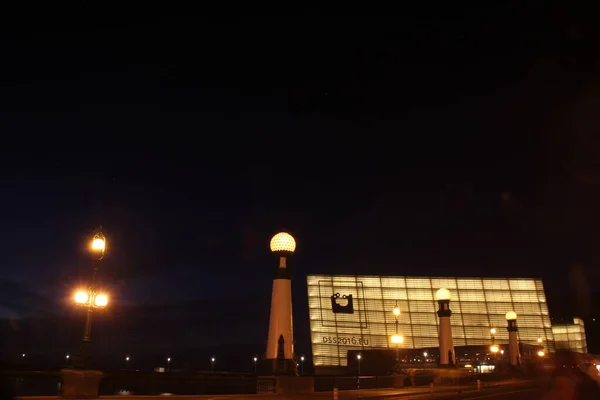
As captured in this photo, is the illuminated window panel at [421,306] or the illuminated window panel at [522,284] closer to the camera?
the illuminated window panel at [421,306]

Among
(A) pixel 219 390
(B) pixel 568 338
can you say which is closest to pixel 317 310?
(A) pixel 219 390

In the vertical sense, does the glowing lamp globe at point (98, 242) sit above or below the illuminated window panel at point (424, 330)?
below

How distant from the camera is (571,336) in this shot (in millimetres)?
98688

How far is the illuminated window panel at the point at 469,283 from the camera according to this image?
77188 millimetres

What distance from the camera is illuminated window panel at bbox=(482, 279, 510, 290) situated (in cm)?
7725

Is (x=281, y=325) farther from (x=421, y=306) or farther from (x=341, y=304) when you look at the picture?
(x=421, y=306)

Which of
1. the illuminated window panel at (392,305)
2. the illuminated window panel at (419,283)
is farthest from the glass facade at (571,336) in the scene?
the illuminated window panel at (392,305)

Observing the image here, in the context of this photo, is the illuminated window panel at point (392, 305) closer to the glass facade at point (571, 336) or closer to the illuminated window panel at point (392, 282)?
the illuminated window panel at point (392, 282)

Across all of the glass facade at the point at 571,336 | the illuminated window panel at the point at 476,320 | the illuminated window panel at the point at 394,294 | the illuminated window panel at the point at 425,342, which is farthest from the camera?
the glass facade at the point at 571,336

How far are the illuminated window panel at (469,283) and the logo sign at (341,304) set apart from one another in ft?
56.5

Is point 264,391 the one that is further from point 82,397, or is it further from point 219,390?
point 82,397

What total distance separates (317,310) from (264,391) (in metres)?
47.7

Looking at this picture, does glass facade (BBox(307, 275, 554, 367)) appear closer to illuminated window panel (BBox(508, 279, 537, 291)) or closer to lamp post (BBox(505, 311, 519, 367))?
illuminated window panel (BBox(508, 279, 537, 291))

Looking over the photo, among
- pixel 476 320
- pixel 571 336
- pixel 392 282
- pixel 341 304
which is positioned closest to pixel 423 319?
pixel 392 282
